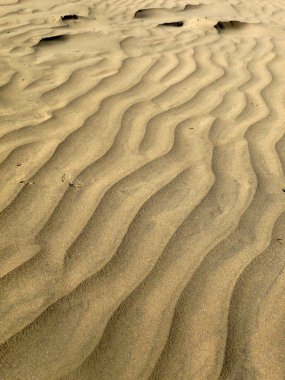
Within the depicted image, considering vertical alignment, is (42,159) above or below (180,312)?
above

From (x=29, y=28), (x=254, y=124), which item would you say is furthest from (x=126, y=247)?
(x=29, y=28)

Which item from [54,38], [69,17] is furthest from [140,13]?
[54,38]

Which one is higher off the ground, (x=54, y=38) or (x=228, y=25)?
(x=54, y=38)

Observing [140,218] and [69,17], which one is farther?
[69,17]

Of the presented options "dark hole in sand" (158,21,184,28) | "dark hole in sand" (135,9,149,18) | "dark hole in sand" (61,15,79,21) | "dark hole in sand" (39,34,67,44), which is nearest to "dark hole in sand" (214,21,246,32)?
"dark hole in sand" (158,21,184,28)

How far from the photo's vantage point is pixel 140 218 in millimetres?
Result: 1904

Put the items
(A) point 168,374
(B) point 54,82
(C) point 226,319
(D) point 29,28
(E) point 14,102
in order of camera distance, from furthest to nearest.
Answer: (D) point 29,28
(B) point 54,82
(E) point 14,102
(C) point 226,319
(A) point 168,374

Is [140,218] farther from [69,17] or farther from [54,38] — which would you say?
[69,17]

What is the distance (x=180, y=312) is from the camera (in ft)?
5.04

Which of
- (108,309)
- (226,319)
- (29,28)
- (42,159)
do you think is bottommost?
(226,319)

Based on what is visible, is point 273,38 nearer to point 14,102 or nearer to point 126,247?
point 14,102

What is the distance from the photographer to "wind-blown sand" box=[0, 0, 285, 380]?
1.43 meters

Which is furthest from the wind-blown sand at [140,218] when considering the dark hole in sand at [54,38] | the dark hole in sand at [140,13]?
the dark hole in sand at [140,13]

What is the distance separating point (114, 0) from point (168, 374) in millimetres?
4896
